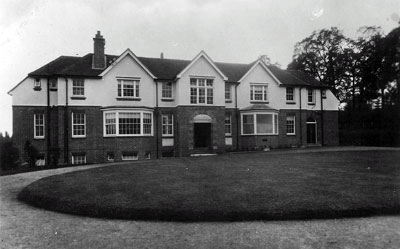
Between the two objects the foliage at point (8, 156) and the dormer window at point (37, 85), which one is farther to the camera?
the dormer window at point (37, 85)

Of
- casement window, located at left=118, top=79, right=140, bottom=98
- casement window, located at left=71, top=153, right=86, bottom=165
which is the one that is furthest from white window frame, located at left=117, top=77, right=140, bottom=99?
casement window, located at left=71, top=153, right=86, bottom=165

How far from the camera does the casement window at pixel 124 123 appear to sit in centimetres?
2638

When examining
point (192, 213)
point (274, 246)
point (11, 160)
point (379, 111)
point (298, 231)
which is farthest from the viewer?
point (379, 111)

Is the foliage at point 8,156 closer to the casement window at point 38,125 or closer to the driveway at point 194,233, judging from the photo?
the casement window at point 38,125

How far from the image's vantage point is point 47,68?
28.3m

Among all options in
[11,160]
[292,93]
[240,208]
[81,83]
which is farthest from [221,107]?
[240,208]

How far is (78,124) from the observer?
26.3m

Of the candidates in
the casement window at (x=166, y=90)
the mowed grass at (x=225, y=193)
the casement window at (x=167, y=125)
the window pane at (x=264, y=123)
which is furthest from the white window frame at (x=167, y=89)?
the mowed grass at (x=225, y=193)

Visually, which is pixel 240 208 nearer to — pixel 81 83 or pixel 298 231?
pixel 298 231

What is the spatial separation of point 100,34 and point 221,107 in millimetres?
12780

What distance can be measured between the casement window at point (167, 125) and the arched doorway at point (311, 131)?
15.1 meters

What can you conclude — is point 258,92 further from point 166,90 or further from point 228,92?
point 166,90

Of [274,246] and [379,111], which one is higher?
[379,111]

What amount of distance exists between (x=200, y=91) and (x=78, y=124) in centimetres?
1069
